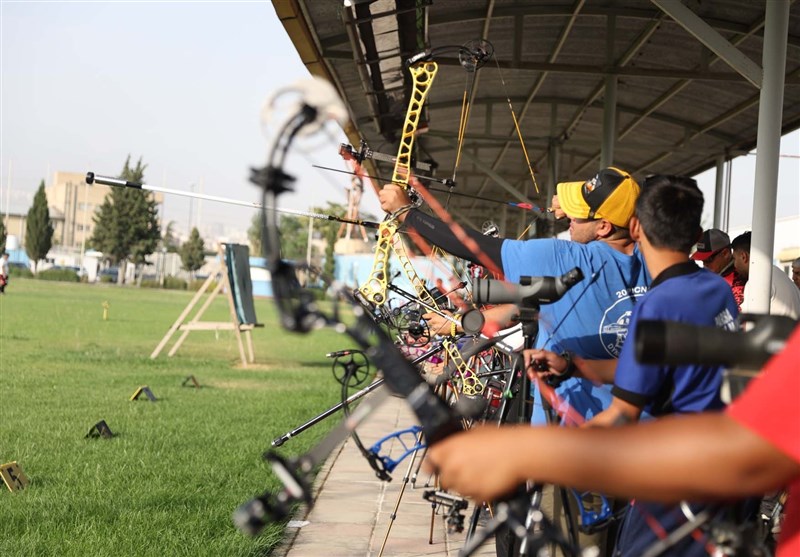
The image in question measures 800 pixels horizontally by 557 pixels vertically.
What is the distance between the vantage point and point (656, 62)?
1140 cm

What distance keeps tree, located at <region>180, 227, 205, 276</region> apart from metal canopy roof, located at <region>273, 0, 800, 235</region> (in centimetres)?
7026

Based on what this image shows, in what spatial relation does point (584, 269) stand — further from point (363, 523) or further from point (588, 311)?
point (363, 523)

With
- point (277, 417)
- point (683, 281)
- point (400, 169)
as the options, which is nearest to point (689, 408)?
point (683, 281)

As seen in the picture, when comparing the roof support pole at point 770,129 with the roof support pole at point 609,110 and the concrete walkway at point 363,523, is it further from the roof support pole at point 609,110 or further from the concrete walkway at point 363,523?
the roof support pole at point 609,110

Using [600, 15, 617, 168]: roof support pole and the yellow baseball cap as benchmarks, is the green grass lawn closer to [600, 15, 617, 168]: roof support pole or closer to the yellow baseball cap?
the yellow baseball cap

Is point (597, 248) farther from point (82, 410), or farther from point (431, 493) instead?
point (82, 410)

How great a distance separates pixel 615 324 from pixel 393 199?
0.89m

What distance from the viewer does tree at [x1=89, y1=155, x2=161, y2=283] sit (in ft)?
232

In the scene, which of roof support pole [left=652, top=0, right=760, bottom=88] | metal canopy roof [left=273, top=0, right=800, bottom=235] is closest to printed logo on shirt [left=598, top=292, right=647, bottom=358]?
metal canopy roof [left=273, top=0, right=800, bottom=235]

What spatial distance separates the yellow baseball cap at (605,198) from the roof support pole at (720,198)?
11.9 metres

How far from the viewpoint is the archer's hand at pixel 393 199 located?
3.21 m

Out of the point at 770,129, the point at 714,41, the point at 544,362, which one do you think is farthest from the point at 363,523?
the point at 714,41

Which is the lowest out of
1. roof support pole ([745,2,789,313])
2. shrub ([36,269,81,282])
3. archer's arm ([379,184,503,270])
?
shrub ([36,269,81,282])

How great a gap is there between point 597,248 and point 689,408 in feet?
3.75
